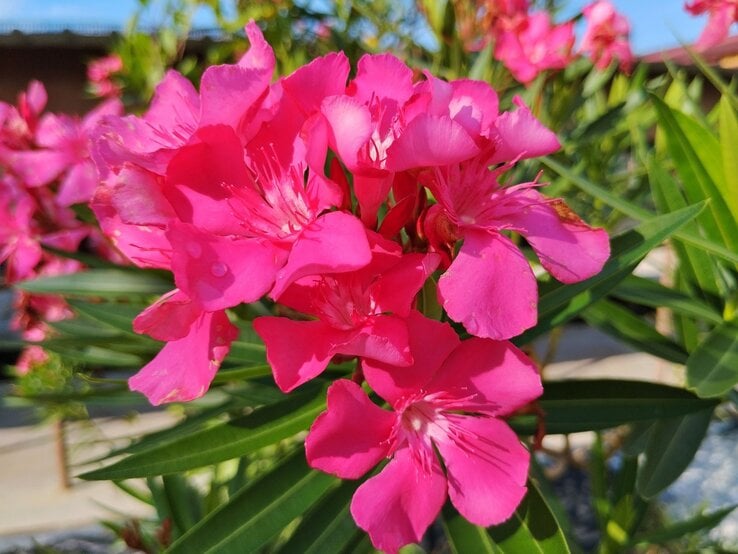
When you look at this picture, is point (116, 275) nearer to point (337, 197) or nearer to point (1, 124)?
point (1, 124)

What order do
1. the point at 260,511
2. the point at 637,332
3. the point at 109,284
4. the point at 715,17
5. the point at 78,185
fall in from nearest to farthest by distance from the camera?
1. the point at 260,511
2. the point at 637,332
3. the point at 109,284
4. the point at 78,185
5. the point at 715,17

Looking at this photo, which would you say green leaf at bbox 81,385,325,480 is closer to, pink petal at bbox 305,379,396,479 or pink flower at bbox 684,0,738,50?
pink petal at bbox 305,379,396,479

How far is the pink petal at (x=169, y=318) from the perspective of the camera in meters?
0.49

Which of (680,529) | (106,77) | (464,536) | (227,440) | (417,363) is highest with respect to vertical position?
(417,363)

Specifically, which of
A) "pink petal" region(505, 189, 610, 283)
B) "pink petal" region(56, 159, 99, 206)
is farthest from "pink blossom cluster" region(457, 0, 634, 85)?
"pink petal" region(505, 189, 610, 283)

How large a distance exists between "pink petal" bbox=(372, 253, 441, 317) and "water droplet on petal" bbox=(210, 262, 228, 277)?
0.33 feet

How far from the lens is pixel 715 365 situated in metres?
0.60

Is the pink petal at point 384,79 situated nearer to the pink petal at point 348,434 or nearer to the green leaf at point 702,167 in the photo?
the pink petal at point 348,434

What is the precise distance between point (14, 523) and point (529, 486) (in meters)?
2.75

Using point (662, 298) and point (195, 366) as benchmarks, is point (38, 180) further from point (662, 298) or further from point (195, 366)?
point (662, 298)

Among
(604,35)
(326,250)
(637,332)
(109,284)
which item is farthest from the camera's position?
(604,35)

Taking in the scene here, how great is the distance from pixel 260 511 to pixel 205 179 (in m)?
0.27

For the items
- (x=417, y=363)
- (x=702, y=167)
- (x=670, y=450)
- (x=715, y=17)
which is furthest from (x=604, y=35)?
(x=417, y=363)

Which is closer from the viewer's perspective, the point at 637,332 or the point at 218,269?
the point at 218,269
